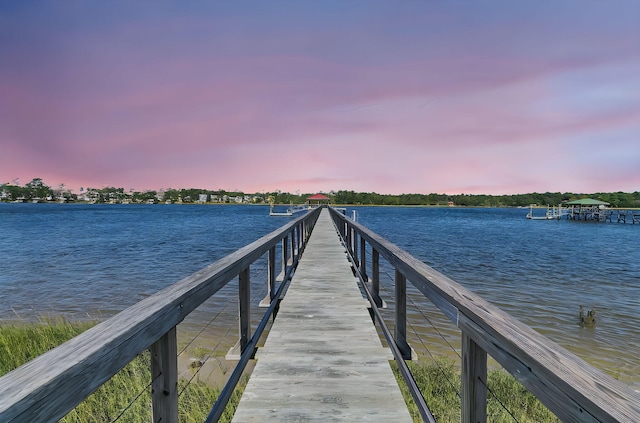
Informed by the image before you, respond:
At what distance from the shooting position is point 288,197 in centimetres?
13900

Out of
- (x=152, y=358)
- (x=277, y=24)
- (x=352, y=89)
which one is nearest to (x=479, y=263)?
(x=352, y=89)

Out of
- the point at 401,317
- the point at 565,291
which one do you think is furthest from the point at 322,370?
the point at 565,291

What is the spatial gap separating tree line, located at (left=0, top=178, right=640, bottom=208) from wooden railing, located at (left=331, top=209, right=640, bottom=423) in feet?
346

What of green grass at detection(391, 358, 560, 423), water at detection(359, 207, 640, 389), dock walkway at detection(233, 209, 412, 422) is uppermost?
dock walkway at detection(233, 209, 412, 422)

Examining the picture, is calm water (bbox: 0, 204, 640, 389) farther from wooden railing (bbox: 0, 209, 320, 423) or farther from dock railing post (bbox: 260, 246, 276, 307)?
wooden railing (bbox: 0, 209, 320, 423)

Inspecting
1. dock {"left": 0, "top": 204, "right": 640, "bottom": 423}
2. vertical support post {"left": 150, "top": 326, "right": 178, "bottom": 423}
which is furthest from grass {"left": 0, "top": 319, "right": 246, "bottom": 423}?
vertical support post {"left": 150, "top": 326, "right": 178, "bottom": 423}

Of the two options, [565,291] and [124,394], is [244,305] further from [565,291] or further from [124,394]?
[565,291]

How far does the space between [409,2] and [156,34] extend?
10.0 meters

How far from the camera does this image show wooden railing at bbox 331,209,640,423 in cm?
77

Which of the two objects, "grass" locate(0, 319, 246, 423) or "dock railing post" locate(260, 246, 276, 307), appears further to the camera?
"dock railing post" locate(260, 246, 276, 307)

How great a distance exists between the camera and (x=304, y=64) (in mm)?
16312

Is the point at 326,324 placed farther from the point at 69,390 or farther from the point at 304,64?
the point at 304,64

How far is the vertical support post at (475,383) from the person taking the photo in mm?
1442

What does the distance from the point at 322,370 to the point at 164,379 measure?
1.83 metres
